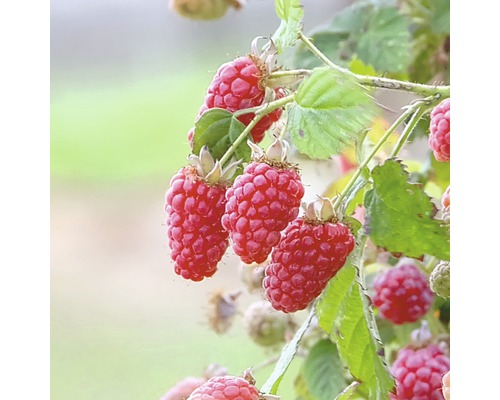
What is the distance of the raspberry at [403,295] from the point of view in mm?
735

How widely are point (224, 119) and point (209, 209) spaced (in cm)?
6

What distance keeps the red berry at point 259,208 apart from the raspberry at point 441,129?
93mm

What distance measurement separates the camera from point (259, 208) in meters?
0.54

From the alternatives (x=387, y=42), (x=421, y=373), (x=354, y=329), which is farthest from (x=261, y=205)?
(x=387, y=42)

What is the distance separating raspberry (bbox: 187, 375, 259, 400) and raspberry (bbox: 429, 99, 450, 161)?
196mm

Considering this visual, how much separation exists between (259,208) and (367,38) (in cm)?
42

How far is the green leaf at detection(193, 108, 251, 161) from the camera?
57cm

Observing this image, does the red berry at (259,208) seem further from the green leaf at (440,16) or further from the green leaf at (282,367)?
the green leaf at (440,16)

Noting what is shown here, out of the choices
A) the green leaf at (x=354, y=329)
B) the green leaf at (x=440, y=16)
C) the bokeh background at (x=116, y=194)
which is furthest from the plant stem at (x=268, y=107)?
the bokeh background at (x=116, y=194)

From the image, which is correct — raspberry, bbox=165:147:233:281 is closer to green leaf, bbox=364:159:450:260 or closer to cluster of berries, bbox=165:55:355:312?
cluster of berries, bbox=165:55:355:312

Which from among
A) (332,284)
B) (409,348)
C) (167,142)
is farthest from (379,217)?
(167,142)

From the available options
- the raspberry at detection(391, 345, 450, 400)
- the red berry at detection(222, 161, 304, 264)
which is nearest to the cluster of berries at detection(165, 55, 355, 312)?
the red berry at detection(222, 161, 304, 264)

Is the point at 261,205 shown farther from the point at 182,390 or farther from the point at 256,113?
the point at 182,390
